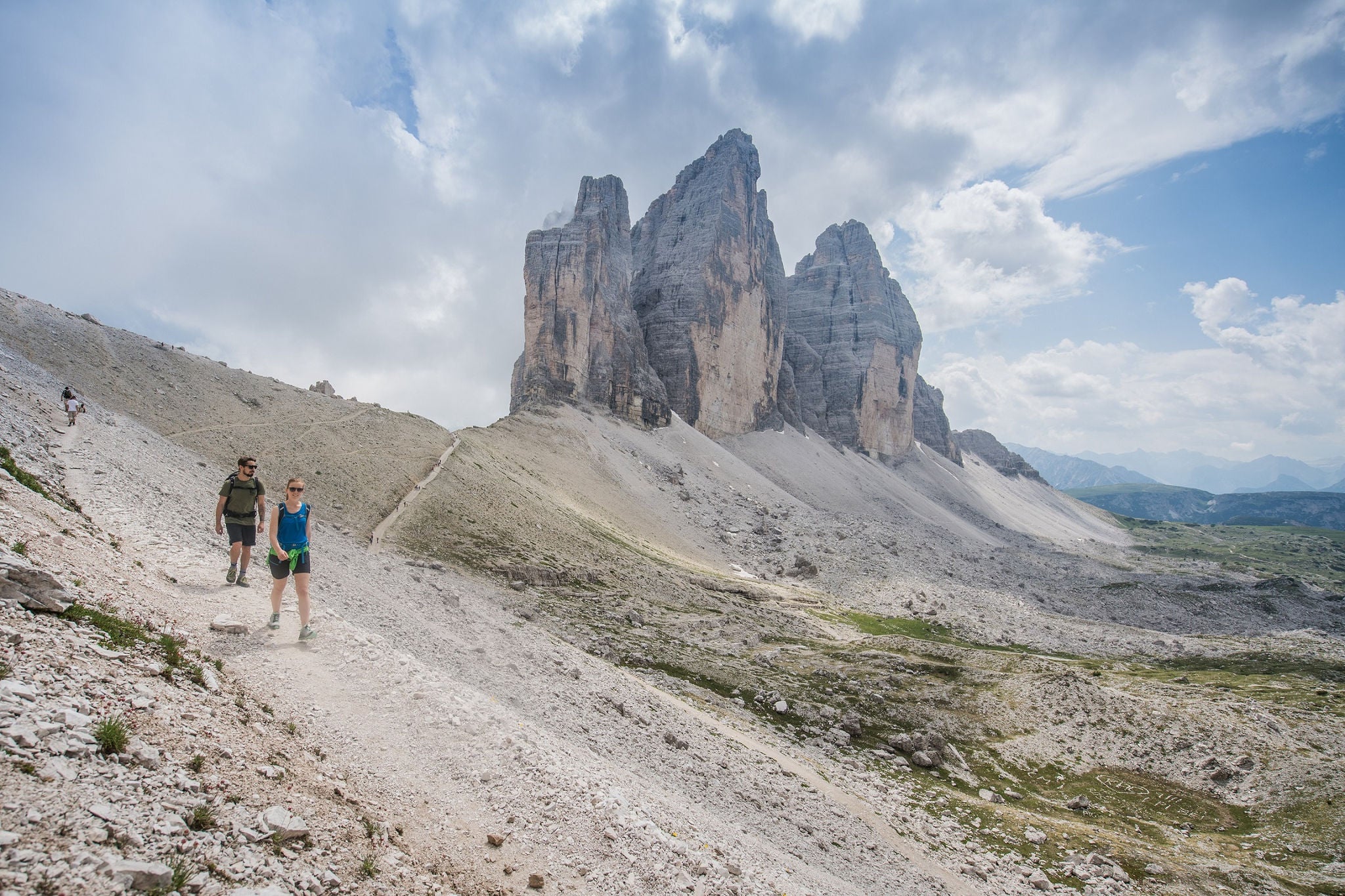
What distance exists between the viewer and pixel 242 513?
14.0 meters

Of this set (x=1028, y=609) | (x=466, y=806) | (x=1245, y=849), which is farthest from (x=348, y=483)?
(x=1028, y=609)

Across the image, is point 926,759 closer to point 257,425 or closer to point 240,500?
point 240,500

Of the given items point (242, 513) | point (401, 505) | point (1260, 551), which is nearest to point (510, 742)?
point (242, 513)

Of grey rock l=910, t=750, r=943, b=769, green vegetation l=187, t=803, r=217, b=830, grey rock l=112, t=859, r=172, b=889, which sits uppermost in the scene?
grey rock l=112, t=859, r=172, b=889

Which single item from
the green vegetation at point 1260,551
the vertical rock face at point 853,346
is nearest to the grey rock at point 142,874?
the green vegetation at point 1260,551

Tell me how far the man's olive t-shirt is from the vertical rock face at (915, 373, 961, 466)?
166723 mm

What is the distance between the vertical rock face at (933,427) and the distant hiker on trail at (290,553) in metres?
167

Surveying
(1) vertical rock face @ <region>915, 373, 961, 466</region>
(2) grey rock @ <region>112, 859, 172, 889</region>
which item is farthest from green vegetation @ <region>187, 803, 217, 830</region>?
(1) vertical rock face @ <region>915, 373, 961, 466</region>

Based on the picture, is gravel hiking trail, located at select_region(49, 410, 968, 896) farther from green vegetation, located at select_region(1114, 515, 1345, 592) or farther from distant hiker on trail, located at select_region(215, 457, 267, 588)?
green vegetation, located at select_region(1114, 515, 1345, 592)

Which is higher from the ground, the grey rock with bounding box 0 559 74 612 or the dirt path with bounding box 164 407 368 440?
the dirt path with bounding box 164 407 368 440

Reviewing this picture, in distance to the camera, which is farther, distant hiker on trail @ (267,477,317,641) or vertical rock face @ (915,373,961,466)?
vertical rock face @ (915,373,961,466)

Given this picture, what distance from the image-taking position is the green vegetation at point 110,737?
6.19 meters

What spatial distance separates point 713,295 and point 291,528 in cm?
10012

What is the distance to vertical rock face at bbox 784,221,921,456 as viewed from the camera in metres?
139
